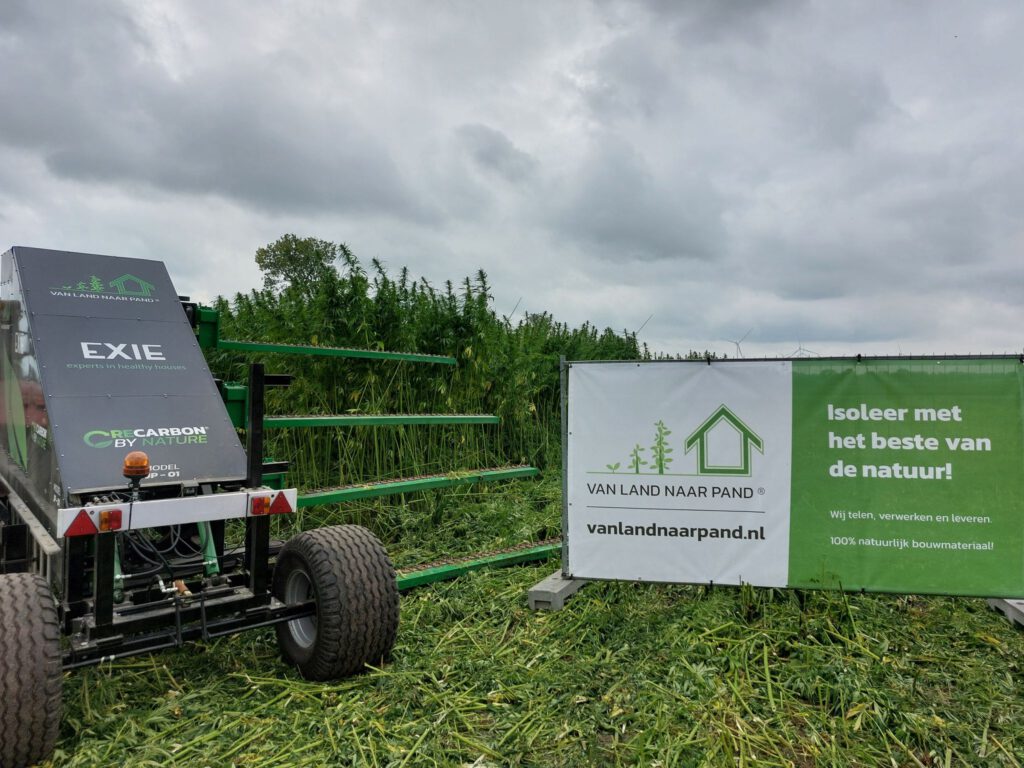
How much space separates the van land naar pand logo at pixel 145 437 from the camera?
3816 millimetres

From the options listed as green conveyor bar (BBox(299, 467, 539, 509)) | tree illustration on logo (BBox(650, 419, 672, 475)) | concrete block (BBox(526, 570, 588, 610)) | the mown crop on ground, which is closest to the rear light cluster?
the mown crop on ground

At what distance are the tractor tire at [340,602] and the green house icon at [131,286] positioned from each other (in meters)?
1.92

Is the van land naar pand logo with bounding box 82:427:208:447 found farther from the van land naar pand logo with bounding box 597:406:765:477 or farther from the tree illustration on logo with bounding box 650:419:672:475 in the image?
the tree illustration on logo with bounding box 650:419:672:475

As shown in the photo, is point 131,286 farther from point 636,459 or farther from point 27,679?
point 636,459

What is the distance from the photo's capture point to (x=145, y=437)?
395cm

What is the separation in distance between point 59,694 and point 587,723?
7.37 ft

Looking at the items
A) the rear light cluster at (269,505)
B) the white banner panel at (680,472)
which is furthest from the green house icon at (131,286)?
the white banner panel at (680,472)

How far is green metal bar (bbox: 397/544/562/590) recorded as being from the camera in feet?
17.1

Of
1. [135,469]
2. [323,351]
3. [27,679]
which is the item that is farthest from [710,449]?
[27,679]

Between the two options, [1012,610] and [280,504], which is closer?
[280,504]

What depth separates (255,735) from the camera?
328 cm

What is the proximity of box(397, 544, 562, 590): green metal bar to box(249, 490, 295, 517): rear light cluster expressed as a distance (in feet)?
5.13

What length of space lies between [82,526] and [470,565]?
2.93 meters

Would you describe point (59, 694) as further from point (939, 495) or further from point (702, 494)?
point (939, 495)
